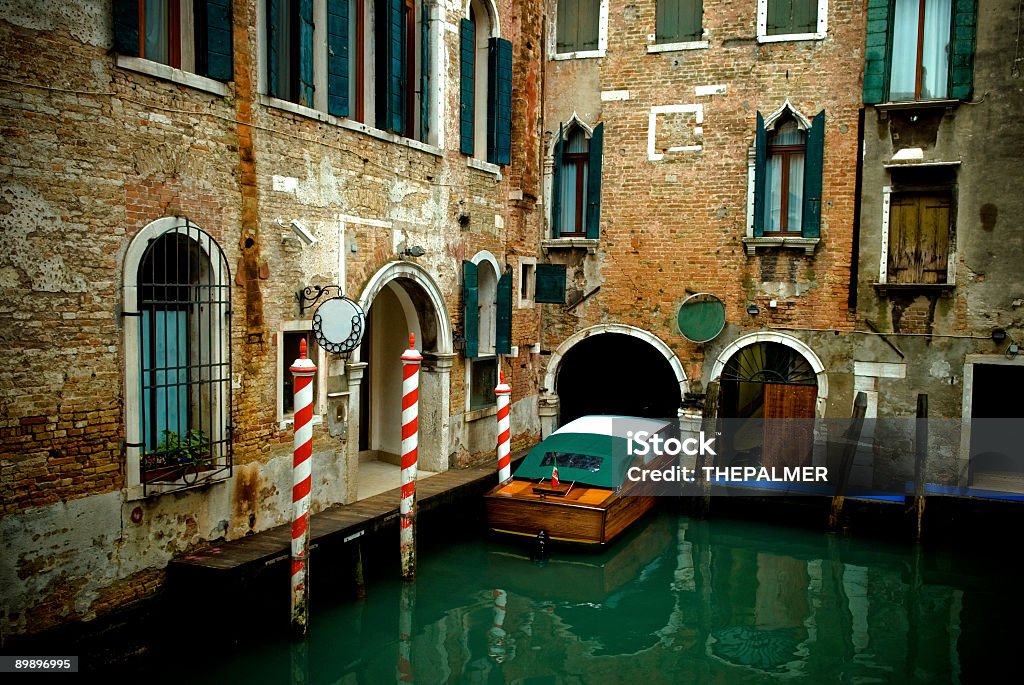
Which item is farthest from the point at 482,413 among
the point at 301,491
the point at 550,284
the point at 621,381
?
the point at 301,491

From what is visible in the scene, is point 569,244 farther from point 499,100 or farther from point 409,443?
point 409,443

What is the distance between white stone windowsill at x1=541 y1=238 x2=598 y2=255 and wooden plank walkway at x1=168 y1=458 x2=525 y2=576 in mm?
3482

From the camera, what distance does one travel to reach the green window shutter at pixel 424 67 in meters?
10.4

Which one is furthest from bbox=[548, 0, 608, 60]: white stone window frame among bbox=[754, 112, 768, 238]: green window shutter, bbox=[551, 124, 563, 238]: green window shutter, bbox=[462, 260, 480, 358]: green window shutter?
bbox=[462, 260, 480, 358]: green window shutter

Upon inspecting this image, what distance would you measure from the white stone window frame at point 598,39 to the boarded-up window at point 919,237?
14.4 feet

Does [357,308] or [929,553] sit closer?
[357,308]

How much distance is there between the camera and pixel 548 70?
1289 centimetres

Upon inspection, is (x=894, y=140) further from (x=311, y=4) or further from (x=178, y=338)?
(x=178, y=338)

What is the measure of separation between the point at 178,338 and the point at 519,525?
4.30 m

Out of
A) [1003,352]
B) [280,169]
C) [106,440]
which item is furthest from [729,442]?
[106,440]

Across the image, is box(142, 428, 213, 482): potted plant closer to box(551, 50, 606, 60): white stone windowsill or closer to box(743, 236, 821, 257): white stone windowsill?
box(743, 236, 821, 257): white stone windowsill

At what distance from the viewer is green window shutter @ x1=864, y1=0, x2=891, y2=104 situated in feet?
36.9

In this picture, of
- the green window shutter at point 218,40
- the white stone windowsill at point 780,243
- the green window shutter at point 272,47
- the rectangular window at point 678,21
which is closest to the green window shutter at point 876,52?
the white stone windowsill at point 780,243

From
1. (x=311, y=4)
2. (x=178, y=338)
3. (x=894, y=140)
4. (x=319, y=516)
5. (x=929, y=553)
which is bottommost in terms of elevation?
(x=929, y=553)
